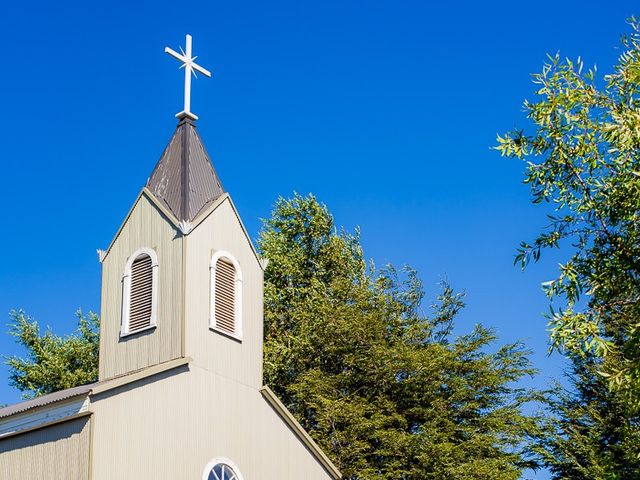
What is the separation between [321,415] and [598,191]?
69.4 ft

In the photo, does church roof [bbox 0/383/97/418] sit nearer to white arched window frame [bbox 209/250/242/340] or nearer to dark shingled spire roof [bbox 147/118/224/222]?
white arched window frame [bbox 209/250/242/340]

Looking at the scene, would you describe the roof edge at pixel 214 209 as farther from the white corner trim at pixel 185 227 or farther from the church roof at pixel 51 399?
the church roof at pixel 51 399

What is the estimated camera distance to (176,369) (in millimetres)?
20781

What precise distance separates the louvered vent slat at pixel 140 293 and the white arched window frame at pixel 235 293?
1408mm

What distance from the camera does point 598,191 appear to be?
1788cm

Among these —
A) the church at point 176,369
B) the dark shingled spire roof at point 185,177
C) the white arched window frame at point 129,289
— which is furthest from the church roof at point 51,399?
the dark shingled spire roof at point 185,177

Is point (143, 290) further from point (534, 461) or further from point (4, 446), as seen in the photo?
point (534, 461)

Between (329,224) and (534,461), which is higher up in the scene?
(329,224)

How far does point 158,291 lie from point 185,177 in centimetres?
309

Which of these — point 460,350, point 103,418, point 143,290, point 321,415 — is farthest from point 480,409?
point 103,418

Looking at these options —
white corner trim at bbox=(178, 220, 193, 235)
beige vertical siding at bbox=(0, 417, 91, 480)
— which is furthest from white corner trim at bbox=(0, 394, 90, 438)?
white corner trim at bbox=(178, 220, 193, 235)

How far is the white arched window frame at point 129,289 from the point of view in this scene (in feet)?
72.0

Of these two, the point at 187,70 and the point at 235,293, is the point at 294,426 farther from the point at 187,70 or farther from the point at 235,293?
the point at 187,70

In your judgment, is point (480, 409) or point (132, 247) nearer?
point (132, 247)
